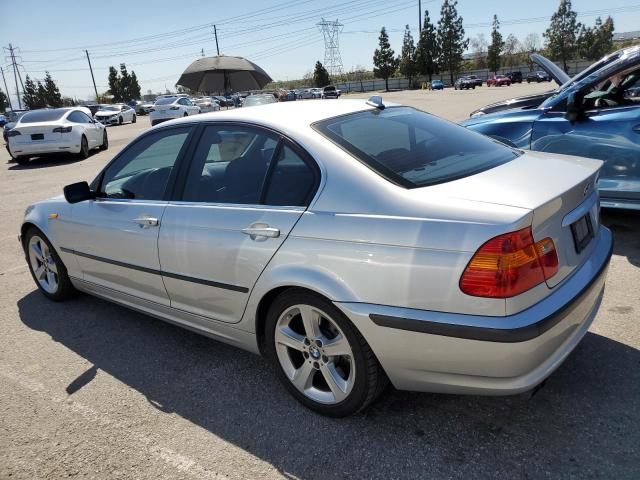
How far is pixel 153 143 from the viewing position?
11.6ft

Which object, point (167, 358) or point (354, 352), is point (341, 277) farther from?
point (167, 358)

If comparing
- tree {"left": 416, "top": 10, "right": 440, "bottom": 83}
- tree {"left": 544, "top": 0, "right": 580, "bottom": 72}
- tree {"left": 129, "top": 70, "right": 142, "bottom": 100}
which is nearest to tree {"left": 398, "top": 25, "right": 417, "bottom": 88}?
tree {"left": 416, "top": 10, "right": 440, "bottom": 83}

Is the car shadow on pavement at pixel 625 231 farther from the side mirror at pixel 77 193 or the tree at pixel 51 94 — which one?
the tree at pixel 51 94

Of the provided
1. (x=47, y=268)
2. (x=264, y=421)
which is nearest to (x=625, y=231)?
(x=264, y=421)

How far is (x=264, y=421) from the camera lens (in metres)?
2.65

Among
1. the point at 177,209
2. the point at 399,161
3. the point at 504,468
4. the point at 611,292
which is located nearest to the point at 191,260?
the point at 177,209

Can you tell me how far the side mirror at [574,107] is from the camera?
486 cm

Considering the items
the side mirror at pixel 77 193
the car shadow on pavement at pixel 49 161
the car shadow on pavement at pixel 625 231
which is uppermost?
the side mirror at pixel 77 193

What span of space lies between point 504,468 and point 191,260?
1.94 meters

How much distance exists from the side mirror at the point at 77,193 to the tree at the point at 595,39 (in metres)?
87.6

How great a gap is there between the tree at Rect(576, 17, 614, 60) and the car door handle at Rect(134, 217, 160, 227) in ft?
288

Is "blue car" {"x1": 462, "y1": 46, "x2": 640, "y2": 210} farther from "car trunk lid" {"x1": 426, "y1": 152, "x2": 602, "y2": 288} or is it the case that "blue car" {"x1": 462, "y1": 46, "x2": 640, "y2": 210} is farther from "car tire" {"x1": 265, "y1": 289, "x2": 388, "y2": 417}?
"car tire" {"x1": 265, "y1": 289, "x2": 388, "y2": 417}

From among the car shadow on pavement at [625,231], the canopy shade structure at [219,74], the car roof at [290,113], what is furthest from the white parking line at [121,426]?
the canopy shade structure at [219,74]

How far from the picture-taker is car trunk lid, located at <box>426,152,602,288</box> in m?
2.15
